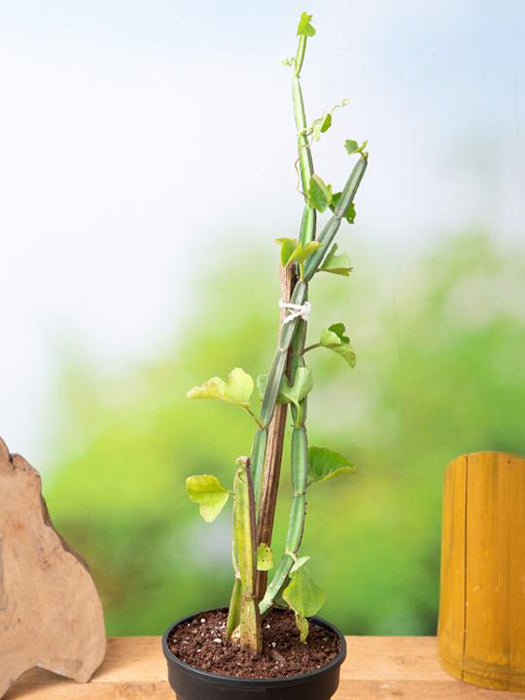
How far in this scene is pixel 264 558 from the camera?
113cm

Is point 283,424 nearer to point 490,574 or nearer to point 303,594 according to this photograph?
point 303,594

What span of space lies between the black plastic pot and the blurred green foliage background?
0.44 metres

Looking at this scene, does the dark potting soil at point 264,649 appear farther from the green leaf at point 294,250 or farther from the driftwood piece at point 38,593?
the green leaf at point 294,250

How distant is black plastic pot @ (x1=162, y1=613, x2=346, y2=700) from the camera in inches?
40.9

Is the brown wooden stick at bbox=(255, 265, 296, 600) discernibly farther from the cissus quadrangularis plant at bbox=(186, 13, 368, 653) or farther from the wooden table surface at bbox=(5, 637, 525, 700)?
the wooden table surface at bbox=(5, 637, 525, 700)

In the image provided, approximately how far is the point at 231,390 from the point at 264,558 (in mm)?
243

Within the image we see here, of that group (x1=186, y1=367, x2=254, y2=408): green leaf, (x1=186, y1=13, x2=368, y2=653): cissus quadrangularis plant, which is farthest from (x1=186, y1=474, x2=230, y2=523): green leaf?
(x1=186, y1=367, x2=254, y2=408): green leaf

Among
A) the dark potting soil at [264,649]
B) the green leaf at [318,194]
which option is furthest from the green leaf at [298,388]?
the dark potting soil at [264,649]

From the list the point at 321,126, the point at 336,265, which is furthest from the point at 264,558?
the point at 321,126

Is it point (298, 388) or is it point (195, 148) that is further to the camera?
point (195, 148)

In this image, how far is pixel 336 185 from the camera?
151cm

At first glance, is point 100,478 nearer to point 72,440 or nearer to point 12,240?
point 72,440

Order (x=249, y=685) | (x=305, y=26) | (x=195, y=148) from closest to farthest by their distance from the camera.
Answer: (x=249, y=685)
(x=305, y=26)
(x=195, y=148)

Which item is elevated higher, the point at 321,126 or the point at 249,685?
the point at 321,126
